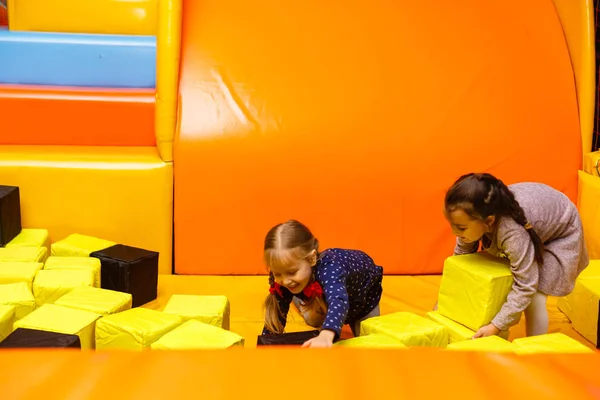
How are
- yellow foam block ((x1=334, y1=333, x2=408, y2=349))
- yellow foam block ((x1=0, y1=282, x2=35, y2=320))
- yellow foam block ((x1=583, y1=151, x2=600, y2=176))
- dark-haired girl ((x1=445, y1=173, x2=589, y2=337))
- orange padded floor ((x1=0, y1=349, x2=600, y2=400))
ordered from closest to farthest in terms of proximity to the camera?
orange padded floor ((x1=0, y1=349, x2=600, y2=400)) < yellow foam block ((x1=334, y1=333, x2=408, y2=349)) < dark-haired girl ((x1=445, y1=173, x2=589, y2=337)) < yellow foam block ((x1=0, y1=282, x2=35, y2=320)) < yellow foam block ((x1=583, y1=151, x2=600, y2=176))

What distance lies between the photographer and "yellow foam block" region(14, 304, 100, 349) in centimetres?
223

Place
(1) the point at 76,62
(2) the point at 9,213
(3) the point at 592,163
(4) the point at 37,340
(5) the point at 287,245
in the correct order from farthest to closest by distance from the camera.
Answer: (1) the point at 76,62 < (3) the point at 592,163 < (2) the point at 9,213 < (5) the point at 287,245 < (4) the point at 37,340

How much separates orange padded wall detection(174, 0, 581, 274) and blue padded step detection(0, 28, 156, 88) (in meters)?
0.45

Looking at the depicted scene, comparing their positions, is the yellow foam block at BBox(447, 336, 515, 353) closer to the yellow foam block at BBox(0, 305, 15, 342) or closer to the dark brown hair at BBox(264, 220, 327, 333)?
the dark brown hair at BBox(264, 220, 327, 333)

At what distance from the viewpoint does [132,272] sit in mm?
2842

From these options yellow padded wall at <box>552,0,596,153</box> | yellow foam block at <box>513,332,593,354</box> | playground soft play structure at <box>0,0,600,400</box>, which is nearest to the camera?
yellow foam block at <box>513,332,593,354</box>

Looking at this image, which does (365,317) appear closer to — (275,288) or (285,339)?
(275,288)

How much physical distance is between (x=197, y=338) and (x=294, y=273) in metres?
0.34

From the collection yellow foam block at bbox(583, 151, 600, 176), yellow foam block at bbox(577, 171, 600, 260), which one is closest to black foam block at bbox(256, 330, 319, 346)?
yellow foam block at bbox(577, 171, 600, 260)

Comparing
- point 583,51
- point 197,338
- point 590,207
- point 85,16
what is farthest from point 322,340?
point 85,16

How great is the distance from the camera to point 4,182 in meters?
3.15

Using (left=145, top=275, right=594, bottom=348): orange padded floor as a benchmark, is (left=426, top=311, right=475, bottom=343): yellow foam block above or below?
above

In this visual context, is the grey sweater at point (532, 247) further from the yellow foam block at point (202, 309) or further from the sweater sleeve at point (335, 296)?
the yellow foam block at point (202, 309)

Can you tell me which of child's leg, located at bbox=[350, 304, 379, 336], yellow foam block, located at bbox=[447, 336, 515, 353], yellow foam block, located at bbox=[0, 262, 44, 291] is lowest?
child's leg, located at bbox=[350, 304, 379, 336]
